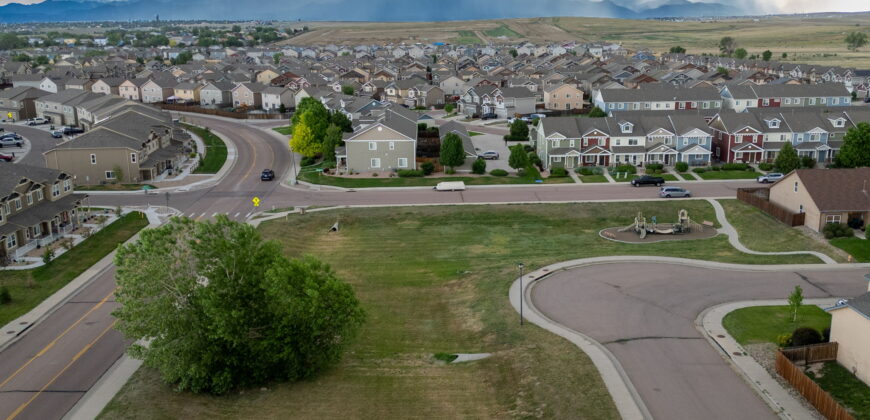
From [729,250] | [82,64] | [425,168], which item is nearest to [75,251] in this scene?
[425,168]

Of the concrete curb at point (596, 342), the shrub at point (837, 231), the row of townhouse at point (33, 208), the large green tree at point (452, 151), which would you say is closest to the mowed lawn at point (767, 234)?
the shrub at point (837, 231)

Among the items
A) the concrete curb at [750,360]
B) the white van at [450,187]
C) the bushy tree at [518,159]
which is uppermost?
the bushy tree at [518,159]

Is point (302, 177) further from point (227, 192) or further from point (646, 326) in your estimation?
point (646, 326)

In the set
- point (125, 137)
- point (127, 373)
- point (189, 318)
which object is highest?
point (125, 137)

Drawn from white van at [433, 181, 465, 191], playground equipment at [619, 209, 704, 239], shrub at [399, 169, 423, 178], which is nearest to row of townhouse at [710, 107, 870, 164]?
playground equipment at [619, 209, 704, 239]

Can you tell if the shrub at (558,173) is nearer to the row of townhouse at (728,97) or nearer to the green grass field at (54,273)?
the row of townhouse at (728,97)

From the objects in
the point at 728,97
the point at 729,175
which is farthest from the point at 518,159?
the point at 728,97

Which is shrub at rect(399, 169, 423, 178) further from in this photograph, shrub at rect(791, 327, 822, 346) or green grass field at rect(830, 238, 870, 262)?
shrub at rect(791, 327, 822, 346)
